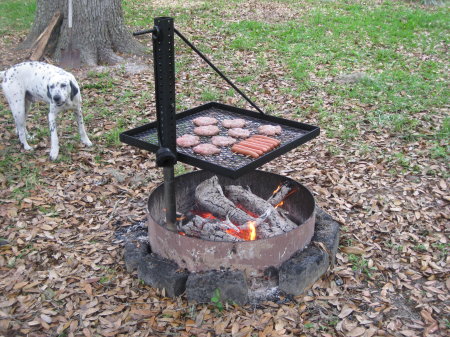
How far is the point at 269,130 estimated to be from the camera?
12.2 feet

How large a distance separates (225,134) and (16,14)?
10.6 metres

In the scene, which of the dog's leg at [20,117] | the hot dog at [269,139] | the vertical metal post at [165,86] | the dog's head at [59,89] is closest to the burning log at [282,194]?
the hot dog at [269,139]

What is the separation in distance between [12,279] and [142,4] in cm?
1085

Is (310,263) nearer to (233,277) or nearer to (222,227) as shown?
(233,277)

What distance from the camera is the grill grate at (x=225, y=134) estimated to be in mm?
3047

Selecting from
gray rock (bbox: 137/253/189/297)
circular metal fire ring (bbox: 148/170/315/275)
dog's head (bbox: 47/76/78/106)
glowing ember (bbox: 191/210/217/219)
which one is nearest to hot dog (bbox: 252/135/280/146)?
circular metal fire ring (bbox: 148/170/315/275)

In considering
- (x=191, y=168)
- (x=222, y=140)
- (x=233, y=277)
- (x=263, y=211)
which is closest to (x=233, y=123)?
(x=222, y=140)

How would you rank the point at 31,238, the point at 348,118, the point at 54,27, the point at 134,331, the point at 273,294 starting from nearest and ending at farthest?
the point at 134,331, the point at 273,294, the point at 31,238, the point at 348,118, the point at 54,27

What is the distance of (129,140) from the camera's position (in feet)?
11.0

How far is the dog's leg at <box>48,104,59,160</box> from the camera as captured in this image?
565 centimetres

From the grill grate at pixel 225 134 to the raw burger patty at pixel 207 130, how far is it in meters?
0.04

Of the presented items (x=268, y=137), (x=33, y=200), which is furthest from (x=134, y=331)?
(x=33, y=200)

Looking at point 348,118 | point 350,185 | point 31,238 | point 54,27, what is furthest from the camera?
point 54,27

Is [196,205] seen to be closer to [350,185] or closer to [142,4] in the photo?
[350,185]
